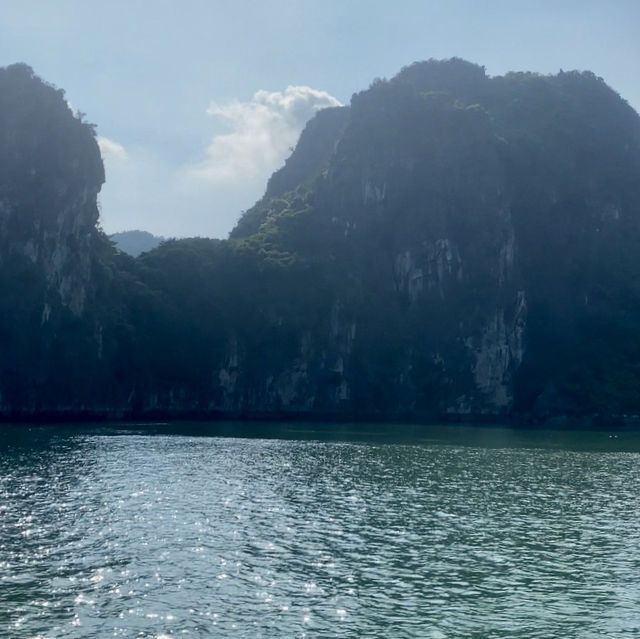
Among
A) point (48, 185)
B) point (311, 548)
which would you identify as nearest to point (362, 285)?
point (48, 185)

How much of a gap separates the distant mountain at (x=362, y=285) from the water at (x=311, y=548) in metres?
57.9

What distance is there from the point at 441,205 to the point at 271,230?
3380cm

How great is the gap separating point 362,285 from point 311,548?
11380cm

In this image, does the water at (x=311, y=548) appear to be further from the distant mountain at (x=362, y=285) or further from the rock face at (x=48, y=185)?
the distant mountain at (x=362, y=285)

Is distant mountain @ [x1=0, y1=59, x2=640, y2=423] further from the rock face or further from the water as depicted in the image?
the water

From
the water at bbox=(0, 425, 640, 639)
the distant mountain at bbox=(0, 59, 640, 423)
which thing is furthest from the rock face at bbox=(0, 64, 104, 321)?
the water at bbox=(0, 425, 640, 639)

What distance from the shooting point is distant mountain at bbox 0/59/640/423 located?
351 feet

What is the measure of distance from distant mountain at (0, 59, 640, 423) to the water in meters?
57.9

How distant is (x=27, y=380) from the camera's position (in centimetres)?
9981

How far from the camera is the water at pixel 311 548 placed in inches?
799

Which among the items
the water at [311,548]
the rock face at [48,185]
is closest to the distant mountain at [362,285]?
the rock face at [48,185]

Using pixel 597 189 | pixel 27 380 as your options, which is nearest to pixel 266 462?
pixel 27 380

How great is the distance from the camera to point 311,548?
2805cm

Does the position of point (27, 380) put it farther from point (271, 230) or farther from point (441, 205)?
point (441, 205)
